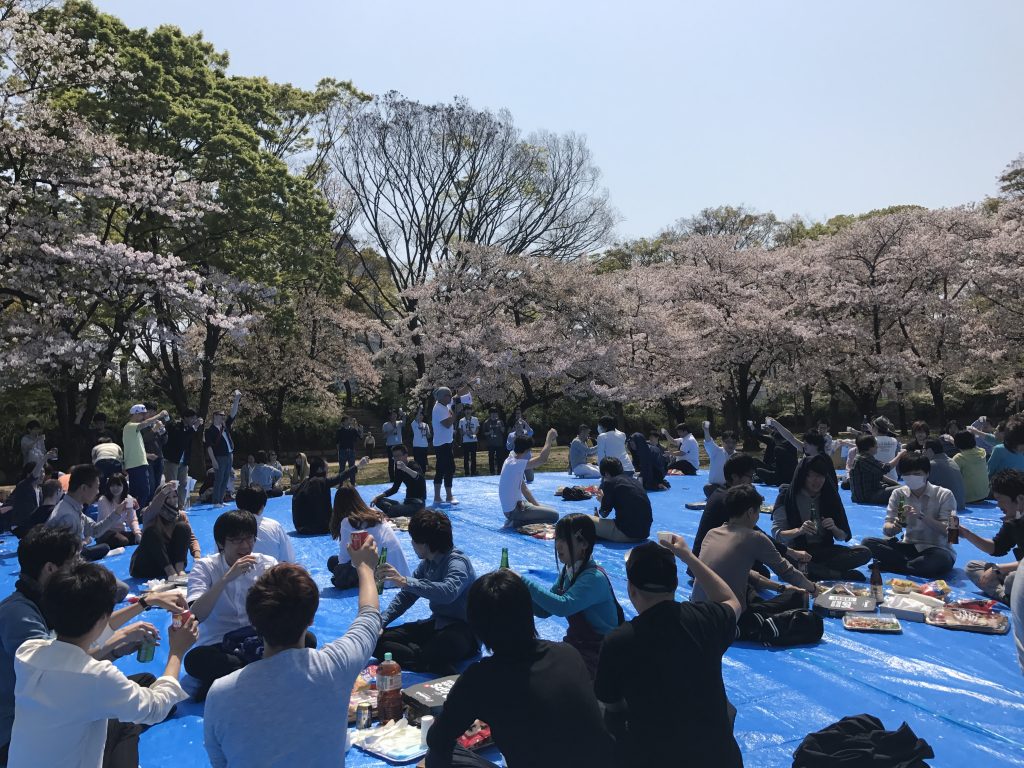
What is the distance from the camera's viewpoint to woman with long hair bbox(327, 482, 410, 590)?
643 centimetres

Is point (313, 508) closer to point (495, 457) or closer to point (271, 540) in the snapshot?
point (271, 540)

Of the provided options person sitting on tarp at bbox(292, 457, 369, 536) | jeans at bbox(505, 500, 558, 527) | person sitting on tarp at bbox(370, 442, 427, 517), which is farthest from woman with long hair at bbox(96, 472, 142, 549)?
jeans at bbox(505, 500, 558, 527)

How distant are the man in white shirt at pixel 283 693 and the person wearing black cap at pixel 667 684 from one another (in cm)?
113

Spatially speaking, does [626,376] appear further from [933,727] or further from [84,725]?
[84,725]

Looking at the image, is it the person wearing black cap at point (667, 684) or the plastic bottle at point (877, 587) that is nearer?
the person wearing black cap at point (667, 684)

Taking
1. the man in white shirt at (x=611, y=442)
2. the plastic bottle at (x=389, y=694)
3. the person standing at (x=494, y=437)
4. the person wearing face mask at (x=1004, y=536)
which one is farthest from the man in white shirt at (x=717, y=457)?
the plastic bottle at (x=389, y=694)

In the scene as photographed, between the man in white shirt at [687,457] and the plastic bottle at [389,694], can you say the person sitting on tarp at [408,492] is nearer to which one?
the plastic bottle at [389,694]

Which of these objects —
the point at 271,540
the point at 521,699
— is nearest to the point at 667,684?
the point at 521,699

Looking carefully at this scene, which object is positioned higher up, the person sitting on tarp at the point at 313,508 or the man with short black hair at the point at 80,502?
the man with short black hair at the point at 80,502

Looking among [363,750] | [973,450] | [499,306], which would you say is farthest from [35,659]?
[499,306]

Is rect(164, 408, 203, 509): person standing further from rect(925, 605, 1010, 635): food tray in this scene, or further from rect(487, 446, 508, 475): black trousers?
rect(925, 605, 1010, 635): food tray

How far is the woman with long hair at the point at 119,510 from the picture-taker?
978 centimetres

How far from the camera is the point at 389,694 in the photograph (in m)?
4.85

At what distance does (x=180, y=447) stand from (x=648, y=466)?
28.9 ft
